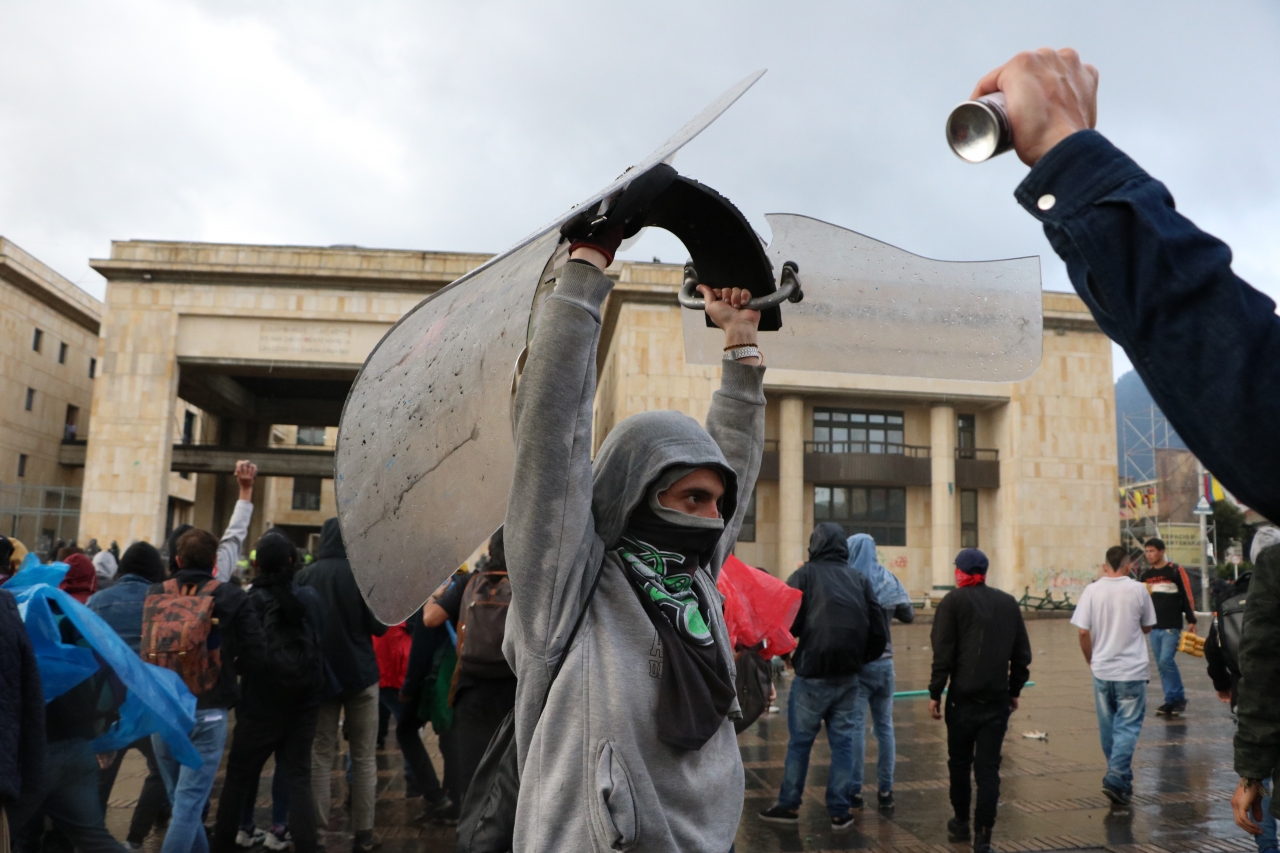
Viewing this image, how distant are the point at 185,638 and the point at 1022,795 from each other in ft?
19.1

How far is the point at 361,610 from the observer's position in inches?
230

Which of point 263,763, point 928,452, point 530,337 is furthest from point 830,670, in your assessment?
point 928,452

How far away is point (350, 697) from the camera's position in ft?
18.9

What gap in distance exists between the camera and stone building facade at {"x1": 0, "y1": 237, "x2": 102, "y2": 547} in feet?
132

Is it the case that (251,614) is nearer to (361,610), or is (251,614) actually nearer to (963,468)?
(361,610)

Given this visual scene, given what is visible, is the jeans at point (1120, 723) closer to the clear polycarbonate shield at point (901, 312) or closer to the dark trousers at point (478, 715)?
the dark trousers at point (478, 715)

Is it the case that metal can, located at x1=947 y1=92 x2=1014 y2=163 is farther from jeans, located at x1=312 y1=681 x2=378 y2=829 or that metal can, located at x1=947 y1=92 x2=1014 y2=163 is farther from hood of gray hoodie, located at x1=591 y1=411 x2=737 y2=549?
jeans, located at x1=312 y1=681 x2=378 y2=829

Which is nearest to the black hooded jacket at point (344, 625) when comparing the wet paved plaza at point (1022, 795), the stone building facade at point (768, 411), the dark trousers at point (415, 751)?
the dark trousers at point (415, 751)

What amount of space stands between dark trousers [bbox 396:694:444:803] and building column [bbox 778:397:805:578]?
29483 millimetres

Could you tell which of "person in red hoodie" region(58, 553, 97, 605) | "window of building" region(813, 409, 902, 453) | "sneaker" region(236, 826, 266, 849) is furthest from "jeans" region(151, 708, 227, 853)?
"window of building" region(813, 409, 902, 453)

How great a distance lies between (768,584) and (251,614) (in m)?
3.15

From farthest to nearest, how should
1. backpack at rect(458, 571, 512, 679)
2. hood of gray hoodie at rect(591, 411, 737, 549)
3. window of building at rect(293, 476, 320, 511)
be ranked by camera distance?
window of building at rect(293, 476, 320, 511) → backpack at rect(458, 571, 512, 679) → hood of gray hoodie at rect(591, 411, 737, 549)

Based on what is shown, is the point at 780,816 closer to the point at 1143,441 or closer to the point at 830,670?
the point at 830,670

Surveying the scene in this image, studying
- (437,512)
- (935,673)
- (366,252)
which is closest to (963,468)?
(366,252)
